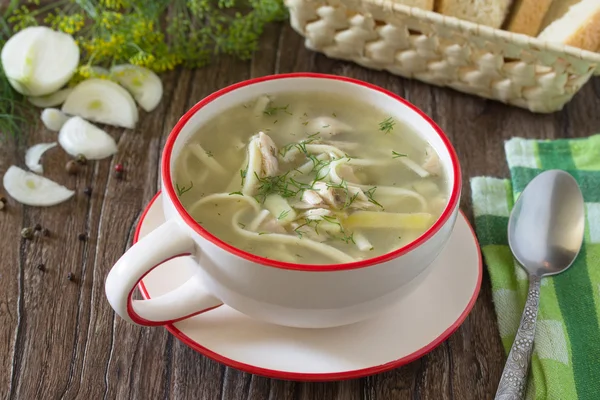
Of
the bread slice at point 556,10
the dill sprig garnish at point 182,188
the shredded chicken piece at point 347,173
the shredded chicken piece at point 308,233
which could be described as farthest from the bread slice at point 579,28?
the dill sprig garnish at point 182,188

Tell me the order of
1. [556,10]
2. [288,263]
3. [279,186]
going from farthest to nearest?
[556,10] < [279,186] < [288,263]

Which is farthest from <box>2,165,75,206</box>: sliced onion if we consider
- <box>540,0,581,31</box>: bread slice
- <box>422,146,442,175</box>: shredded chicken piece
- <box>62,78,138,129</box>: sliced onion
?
<box>540,0,581,31</box>: bread slice

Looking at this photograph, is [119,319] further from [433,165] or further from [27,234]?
[433,165]

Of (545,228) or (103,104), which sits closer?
(545,228)

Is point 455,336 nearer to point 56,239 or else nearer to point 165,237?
point 165,237

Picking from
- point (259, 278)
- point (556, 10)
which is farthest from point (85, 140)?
point (556, 10)

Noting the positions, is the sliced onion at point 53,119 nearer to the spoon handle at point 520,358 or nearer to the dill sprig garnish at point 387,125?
the dill sprig garnish at point 387,125

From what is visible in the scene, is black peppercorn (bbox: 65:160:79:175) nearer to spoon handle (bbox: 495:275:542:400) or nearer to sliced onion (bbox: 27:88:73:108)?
sliced onion (bbox: 27:88:73:108)
